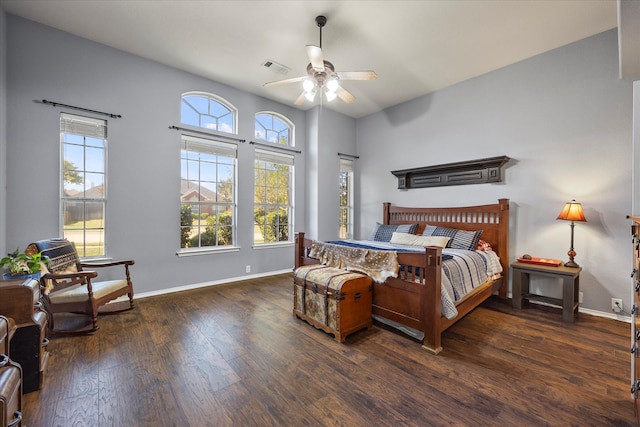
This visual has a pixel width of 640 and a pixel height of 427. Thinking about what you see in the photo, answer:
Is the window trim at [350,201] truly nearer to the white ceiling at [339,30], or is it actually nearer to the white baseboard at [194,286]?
the white baseboard at [194,286]

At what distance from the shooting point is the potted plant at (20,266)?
216cm

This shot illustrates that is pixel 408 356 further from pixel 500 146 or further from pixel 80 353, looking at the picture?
pixel 500 146

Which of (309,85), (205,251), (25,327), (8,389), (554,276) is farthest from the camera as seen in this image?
(205,251)

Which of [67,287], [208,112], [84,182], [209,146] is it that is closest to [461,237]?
[209,146]

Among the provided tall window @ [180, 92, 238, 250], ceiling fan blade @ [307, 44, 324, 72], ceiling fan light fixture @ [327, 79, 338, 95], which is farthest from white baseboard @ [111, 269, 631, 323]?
ceiling fan blade @ [307, 44, 324, 72]

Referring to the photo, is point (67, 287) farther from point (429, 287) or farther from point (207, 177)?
point (429, 287)

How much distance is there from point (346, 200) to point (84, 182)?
4.48m

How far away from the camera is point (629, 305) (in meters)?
2.90

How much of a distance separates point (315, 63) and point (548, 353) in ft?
11.2

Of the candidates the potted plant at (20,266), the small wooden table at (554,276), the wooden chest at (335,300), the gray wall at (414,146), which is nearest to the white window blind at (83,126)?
the gray wall at (414,146)

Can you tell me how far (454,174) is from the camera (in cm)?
425

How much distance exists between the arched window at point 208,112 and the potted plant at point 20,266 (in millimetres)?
2574

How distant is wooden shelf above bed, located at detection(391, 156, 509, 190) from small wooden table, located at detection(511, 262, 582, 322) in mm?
1317

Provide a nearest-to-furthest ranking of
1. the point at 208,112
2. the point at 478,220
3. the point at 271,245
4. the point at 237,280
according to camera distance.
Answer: the point at 478,220, the point at 208,112, the point at 237,280, the point at 271,245
